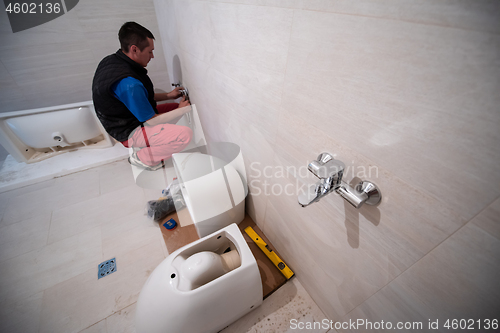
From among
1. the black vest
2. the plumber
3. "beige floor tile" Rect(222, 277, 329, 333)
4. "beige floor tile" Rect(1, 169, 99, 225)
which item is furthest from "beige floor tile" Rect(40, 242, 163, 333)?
the black vest

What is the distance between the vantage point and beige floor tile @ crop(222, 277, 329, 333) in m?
0.92

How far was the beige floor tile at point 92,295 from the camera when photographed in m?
0.95

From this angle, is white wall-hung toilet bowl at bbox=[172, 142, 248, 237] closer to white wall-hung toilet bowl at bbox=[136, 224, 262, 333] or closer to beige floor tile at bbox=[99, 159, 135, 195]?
white wall-hung toilet bowl at bbox=[136, 224, 262, 333]

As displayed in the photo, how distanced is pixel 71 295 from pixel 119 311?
→ 30 cm

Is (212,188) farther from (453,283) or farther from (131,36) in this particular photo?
(131,36)

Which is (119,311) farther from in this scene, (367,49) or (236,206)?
(367,49)

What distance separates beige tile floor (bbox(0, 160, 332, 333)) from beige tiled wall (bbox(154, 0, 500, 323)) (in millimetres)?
494

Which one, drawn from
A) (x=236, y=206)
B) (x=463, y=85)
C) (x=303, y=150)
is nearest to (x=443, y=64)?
(x=463, y=85)

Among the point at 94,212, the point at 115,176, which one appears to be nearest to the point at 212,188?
the point at 94,212

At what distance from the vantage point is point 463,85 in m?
0.29

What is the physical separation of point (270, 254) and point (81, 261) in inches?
45.7

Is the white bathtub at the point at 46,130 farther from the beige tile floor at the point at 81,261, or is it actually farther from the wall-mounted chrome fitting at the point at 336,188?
the wall-mounted chrome fitting at the point at 336,188

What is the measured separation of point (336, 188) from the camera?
51 centimetres

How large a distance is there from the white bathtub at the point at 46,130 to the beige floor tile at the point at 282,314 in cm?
203
